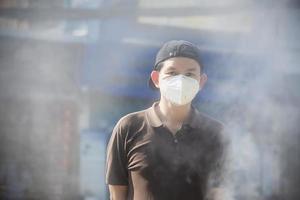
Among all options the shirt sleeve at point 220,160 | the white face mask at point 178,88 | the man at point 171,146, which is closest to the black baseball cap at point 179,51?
the man at point 171,146

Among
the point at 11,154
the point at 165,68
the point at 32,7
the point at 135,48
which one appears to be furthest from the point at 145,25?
the point at 165,68

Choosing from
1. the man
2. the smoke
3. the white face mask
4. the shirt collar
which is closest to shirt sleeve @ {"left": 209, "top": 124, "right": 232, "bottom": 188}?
the man

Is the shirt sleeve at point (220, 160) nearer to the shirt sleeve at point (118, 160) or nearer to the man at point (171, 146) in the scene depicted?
the man at point (171, 146)

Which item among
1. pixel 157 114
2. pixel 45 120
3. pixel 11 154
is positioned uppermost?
pixel 157 114

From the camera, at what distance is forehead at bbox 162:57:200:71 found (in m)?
2.54

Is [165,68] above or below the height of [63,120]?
above

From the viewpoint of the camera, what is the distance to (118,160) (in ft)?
8.21

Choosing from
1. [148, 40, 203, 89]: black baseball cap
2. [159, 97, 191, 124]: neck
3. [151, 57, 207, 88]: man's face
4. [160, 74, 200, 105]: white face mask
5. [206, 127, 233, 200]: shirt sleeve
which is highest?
[148, 40, 203, 89]: black baseball cap

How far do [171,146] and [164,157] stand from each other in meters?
0.13

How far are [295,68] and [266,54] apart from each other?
19.5 inches

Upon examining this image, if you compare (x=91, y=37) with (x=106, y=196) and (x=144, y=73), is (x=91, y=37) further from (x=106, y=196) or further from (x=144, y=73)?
(x=106, y=196)

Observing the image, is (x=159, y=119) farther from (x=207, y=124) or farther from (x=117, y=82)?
(x=117, y=82)

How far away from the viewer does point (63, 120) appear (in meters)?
6.05

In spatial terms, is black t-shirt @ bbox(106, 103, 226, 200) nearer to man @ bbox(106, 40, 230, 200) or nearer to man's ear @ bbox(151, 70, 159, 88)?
man @ bbox(106, 40, 230, 200)
